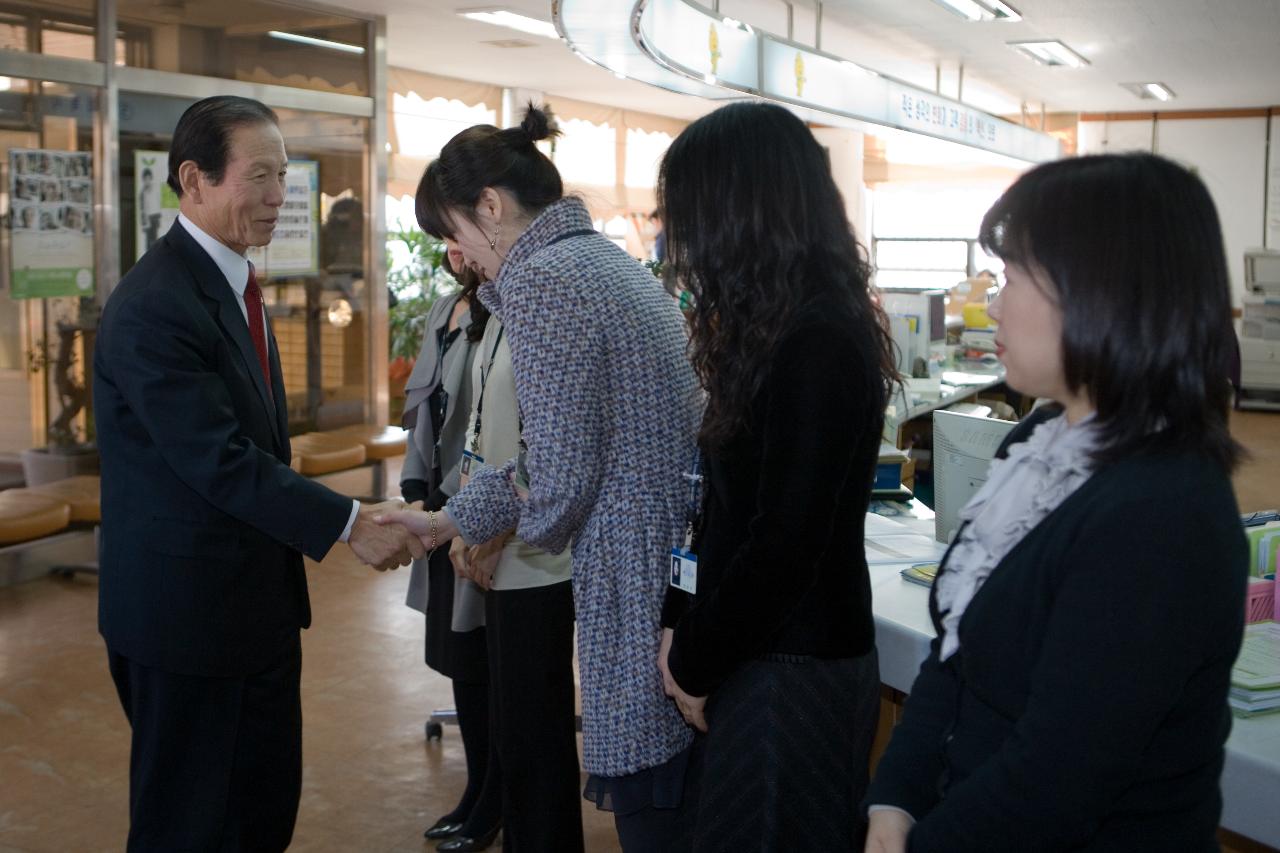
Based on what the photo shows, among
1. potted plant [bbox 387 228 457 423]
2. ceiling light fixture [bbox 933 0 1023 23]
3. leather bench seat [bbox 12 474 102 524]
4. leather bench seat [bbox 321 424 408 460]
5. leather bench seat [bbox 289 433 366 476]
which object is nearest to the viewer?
leather bench seat [bbox 12 474 102 524]

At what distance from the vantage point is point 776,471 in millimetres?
1505

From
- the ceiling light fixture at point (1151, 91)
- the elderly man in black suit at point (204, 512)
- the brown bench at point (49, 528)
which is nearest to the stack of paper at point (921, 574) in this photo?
the elderly man in black suit at point (204, 512)

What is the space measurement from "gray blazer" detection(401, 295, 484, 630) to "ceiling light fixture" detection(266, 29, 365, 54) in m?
3.97

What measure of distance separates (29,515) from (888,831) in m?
4.46

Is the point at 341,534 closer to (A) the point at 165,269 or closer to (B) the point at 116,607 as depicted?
(B) the point at 116,607

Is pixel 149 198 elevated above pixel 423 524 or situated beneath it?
elevated above

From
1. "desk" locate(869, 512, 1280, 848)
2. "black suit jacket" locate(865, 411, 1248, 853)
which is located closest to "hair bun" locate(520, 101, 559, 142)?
"black suit jacket" locate(865, 411, 1248, 853)

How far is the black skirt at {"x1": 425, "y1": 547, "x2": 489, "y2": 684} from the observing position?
3.00 meters

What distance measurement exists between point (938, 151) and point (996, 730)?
1414 centimetres

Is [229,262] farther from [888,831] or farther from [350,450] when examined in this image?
[350,450]

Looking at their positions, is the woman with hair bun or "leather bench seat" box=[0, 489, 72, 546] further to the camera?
"leather bench seat" box=[0, 489, 72, 546]

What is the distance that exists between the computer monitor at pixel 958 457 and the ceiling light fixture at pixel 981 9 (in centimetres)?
495

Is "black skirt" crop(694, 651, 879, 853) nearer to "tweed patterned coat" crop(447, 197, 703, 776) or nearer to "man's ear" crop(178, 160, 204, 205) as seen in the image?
"tweed patterned coat" crop(447, 197, 703, 776)

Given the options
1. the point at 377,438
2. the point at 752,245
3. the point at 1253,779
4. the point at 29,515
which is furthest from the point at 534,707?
the point at 377,438
